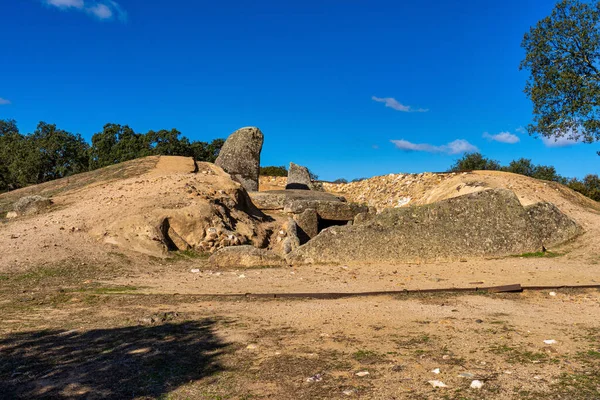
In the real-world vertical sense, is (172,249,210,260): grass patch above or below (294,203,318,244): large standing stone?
below

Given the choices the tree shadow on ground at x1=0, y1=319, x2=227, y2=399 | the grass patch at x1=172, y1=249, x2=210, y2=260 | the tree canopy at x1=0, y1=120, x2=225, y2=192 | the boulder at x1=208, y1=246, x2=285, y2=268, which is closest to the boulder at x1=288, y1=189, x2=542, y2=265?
the boulder at x1=208, y1=246, x2=285, y2=268

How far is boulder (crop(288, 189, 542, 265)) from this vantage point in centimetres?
1037

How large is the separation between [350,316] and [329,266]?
4.17 m

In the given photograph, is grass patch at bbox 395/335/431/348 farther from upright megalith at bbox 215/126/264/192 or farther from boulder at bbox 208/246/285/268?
upright megalith at bbox 215/126/264/192

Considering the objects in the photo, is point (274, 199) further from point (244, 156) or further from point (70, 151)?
point (70, 151)

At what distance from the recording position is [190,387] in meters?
3.76

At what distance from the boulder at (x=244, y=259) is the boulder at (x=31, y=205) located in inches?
274

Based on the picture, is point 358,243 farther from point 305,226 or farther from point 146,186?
point 146,186

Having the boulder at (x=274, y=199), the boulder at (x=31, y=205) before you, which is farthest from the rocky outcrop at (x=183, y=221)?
the boulder at (x=31, y=205)

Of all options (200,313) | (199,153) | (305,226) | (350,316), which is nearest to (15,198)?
(305,226)

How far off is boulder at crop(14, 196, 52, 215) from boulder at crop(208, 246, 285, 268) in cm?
697

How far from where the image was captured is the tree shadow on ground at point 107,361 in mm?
3770

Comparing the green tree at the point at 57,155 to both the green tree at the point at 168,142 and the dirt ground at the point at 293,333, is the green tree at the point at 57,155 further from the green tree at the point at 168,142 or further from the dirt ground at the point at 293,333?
the dirt ground at the point at 293,333

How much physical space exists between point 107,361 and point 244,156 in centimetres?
1770
